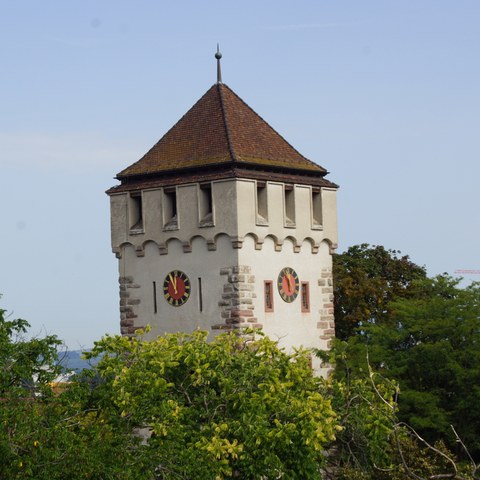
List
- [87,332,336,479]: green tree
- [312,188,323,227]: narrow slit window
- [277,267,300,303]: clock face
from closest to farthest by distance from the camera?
[87,332,336,479]: green tree
[277,267,300,303]: clock face
[312,188,323,227]: narrow slit window

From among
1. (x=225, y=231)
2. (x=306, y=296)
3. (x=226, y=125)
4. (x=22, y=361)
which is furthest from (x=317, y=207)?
(x=22, y=361)

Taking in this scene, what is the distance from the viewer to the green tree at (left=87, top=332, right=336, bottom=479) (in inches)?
1287

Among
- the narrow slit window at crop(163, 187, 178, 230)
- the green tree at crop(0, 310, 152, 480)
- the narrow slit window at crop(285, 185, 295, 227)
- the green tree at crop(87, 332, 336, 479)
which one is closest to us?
the green tree at crop(0, 310, 152, 480)

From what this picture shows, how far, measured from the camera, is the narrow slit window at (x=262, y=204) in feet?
145

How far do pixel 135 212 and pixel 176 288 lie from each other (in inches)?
120

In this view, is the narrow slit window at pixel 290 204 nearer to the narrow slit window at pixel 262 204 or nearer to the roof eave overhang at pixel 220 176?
the roof eave overhang at pixel 220 176

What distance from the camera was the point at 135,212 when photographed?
46.0m

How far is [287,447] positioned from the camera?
110 ft

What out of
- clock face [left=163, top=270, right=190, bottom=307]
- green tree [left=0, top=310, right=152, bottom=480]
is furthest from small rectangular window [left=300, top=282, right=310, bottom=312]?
green tree [left=0, top=310, right=152, bottom=480]

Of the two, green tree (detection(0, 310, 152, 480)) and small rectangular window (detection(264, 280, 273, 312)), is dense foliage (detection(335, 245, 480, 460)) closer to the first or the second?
small rectangular window (detection(264, 280, 273, 312))

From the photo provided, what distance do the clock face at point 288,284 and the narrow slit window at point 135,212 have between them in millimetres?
4725

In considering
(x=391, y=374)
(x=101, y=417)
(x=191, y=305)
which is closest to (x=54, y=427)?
(x=101, y=417)

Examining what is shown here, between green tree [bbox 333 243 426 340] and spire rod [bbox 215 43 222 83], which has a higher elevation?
spire rod [bbox 215 43 222 83]

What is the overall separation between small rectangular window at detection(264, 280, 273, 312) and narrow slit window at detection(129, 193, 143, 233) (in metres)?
4.51
